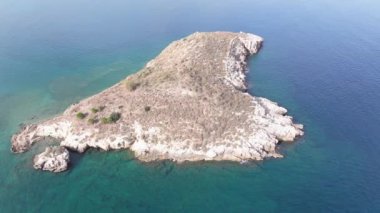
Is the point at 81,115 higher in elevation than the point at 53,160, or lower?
higher

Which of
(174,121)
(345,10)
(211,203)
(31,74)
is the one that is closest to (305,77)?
(174,121)

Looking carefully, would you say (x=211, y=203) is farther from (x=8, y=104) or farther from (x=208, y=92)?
(x=8, y=104)

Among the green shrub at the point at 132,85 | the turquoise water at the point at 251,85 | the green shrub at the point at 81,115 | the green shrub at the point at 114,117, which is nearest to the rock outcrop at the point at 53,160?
the turquoise water at the point at 251,85

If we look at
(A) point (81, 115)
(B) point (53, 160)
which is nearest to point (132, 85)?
(A) point (81, 115)

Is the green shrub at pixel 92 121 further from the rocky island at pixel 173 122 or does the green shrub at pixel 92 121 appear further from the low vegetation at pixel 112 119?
the low vegetation at pixel 112 119

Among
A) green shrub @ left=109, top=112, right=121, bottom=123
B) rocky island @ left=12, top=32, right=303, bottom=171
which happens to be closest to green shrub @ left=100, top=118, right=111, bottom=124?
rocky island @ left=12, top=32, right=303, bottom=171

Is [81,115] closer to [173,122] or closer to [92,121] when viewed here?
[92,121]
